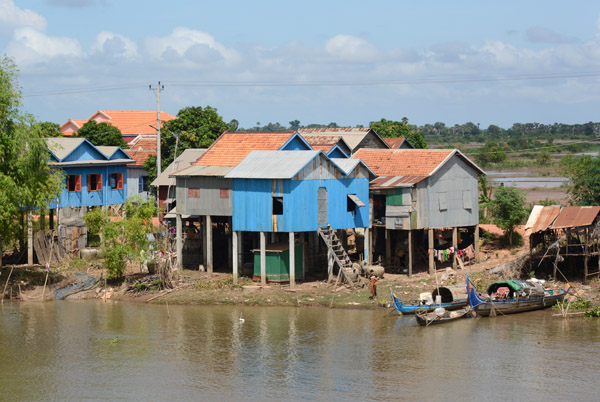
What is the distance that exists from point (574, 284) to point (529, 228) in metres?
3.25

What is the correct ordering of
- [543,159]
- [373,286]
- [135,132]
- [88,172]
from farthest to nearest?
1. [543,159]
2. [135,132]
3. [88,172]
4. [373,286]

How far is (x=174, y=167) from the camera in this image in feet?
171

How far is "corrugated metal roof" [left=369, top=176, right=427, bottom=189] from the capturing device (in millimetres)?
40709

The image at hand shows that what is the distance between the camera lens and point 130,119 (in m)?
105

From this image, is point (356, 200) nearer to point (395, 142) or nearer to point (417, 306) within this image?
point (417, 306)

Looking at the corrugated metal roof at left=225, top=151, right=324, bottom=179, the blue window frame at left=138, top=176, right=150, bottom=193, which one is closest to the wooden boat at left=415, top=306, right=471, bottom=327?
the corrugated metal roof at left=225, top=151, right=324, bottom=179

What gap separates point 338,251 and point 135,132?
61.8 metres

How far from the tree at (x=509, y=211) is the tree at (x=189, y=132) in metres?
24.8

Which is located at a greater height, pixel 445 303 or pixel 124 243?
pixel 124 243

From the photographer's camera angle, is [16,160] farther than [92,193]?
No

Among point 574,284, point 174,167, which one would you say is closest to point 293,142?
point 174,167

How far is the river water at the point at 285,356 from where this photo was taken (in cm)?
2686

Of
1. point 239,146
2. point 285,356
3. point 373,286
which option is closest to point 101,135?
point 239,146

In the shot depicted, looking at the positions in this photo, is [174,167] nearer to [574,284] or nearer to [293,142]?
[293,142]
